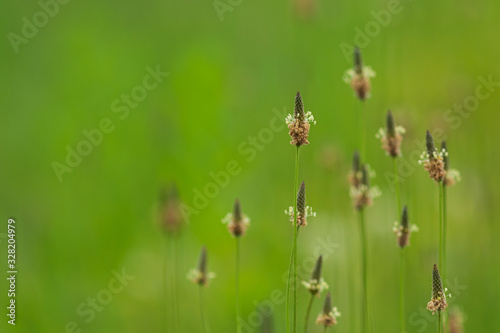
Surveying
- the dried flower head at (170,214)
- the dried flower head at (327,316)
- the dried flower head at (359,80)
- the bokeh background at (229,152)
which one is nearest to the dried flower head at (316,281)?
the dried flower head at (327,316)

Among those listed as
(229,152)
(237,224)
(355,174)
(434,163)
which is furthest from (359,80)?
(229,152)

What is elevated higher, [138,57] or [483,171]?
[138,57]

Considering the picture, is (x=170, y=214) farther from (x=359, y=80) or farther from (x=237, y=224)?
(x=359, y=80)

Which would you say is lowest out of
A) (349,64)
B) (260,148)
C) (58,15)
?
(260,148)

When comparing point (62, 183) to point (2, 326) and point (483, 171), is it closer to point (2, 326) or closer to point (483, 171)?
point (2, 326)

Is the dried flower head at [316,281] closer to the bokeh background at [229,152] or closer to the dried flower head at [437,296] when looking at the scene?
the dried flower head at [437,296]

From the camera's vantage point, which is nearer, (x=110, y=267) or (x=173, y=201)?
(x=173, y=201)

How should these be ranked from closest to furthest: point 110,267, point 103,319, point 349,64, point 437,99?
point 103,319 → point 110,267 → point 437,99 → point 349,64

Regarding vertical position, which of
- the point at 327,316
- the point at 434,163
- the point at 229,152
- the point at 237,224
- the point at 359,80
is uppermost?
the point at 229,152

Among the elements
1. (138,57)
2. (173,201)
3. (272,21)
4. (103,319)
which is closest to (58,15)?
(138,57)
